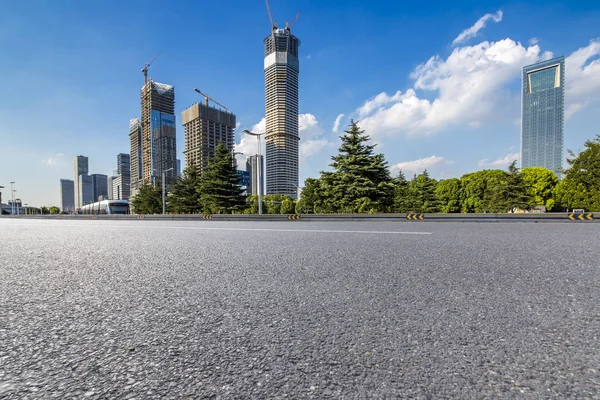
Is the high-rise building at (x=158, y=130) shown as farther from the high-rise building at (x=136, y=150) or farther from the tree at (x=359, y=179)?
the tree at (x=359, y=179)

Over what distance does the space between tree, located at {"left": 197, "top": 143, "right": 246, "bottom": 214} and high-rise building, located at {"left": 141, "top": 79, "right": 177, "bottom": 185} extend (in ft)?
229

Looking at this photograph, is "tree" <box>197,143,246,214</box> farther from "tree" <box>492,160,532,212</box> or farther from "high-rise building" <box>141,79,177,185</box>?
"high-rise building" <box>141,79,177,185</box>

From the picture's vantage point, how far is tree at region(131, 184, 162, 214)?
43625 mm

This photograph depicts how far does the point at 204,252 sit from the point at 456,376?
3.53 m

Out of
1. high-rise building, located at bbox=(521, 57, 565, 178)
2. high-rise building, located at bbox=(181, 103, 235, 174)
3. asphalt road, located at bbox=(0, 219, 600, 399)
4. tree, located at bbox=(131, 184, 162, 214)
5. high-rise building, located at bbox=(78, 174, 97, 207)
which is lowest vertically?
asphalt road, located at bbox=(0, 219, 600, 399)

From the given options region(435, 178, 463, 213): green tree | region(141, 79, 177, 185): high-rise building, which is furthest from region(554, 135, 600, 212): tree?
region(141, 79, 177, 185): high-rise building

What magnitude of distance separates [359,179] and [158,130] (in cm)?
10884

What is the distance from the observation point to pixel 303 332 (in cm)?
140

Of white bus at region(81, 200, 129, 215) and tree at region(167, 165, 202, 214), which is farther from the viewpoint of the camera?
white bus at region(81, 200, 129, 215)

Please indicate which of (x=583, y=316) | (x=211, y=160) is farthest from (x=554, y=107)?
(x=583, y=316)

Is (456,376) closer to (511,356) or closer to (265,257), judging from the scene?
(511,356)

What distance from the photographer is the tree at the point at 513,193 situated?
33250 mm

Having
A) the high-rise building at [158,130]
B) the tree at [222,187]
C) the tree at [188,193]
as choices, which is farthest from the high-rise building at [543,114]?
the high-rise building at [158,130]

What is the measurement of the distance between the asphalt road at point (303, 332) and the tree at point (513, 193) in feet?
125
